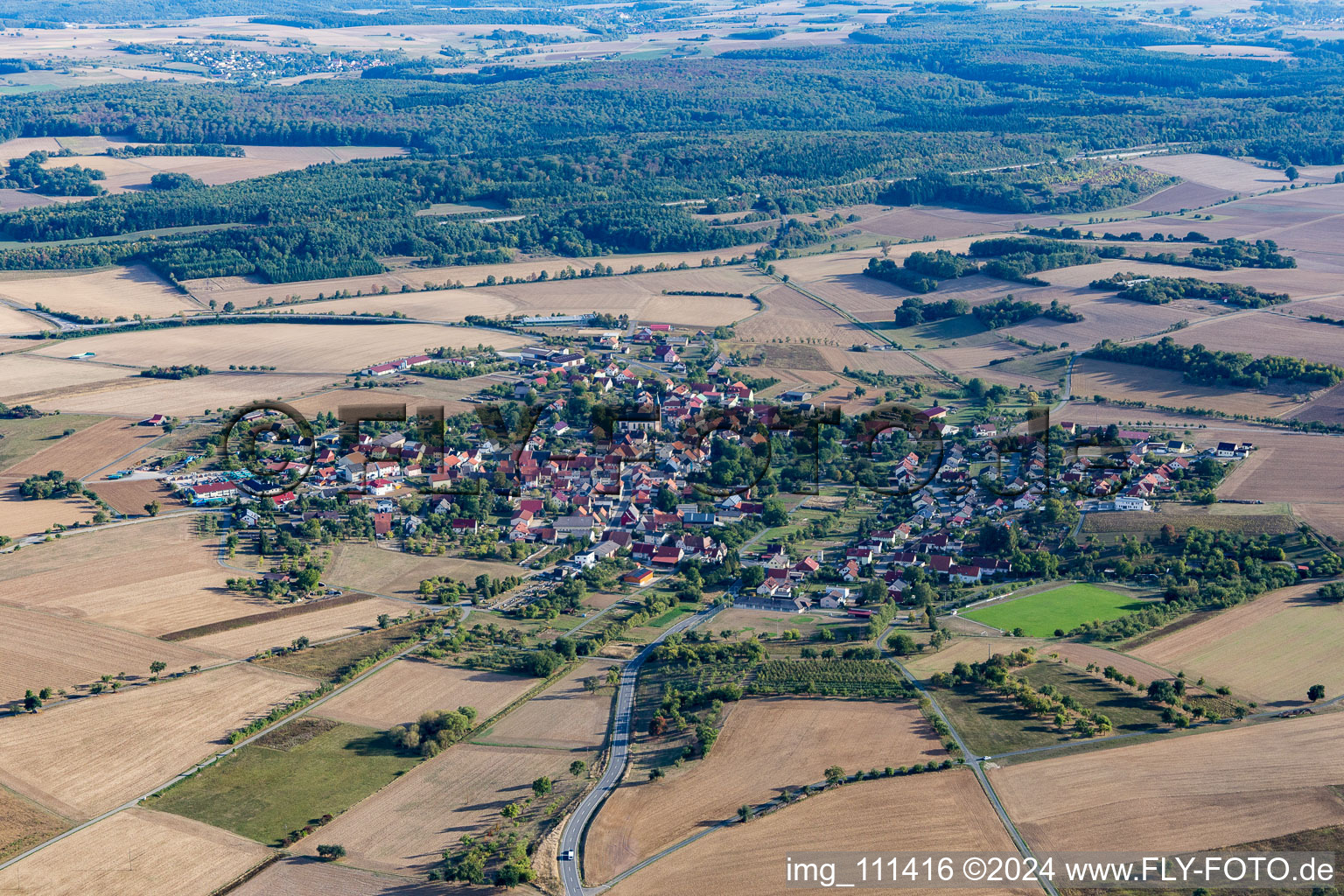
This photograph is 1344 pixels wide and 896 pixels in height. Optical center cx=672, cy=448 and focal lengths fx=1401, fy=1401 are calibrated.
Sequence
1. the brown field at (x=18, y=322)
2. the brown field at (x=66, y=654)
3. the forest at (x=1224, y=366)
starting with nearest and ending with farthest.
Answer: the brown field at (x=66, y=654), the forest at (x=1224, y=366), the brown field at (x=18, y=322)

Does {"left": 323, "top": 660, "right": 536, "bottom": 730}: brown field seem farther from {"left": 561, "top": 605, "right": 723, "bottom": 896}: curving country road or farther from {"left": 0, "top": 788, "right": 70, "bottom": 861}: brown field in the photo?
{"left": 0, "top": 788, "right": 70, "bottom": 861}: brown field

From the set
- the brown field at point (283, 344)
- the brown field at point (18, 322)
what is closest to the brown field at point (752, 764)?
the brown field at point (283, 344)

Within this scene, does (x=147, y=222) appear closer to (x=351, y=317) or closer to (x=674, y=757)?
(x=351, y=317)

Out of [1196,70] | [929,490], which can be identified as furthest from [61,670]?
[1196,70]

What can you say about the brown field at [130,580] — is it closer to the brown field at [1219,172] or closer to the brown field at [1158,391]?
the brown field at [1158,391]

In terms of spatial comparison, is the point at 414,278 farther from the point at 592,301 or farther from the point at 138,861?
the point at 138,861
